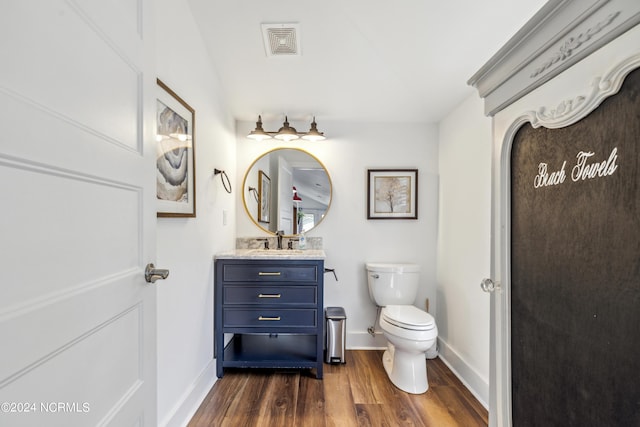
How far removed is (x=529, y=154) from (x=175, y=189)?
4.80ft

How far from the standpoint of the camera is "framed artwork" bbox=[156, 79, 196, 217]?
4.22ft

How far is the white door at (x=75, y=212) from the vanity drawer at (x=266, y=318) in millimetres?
1098

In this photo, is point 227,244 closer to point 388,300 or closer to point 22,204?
point 388,300

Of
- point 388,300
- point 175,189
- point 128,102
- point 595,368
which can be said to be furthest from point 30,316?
point 388,300

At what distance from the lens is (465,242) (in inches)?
79.7

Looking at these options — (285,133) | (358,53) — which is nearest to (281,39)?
(358,53)

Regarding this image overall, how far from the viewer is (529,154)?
2.68 ft

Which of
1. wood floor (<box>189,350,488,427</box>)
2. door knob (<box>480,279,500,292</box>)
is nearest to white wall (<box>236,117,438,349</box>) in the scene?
wood floor (<box>189,350,488,427</box>)

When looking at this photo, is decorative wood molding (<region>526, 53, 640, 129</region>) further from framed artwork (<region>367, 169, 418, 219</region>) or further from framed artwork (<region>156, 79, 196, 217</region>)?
framed artwork (<region>367, 169, 418, 219</region>)

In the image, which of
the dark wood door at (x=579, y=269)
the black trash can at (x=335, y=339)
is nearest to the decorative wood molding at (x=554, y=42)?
the dark wood door at (x=579, y=269)

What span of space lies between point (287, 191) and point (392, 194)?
0.95 metres

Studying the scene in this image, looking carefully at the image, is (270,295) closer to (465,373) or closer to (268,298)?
(268,298)

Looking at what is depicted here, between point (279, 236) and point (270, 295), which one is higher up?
point (279, 236)

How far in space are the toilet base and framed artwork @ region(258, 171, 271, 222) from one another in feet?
4.95
